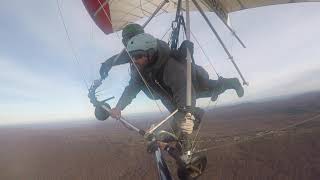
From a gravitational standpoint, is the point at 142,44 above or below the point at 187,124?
above

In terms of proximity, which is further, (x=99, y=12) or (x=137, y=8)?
(x=137, y=8)

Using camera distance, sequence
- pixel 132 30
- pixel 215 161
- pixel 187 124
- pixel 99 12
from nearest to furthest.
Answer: pixel 187 124 < pixel 132 30 < pixel 99 12 < pixel 215 161

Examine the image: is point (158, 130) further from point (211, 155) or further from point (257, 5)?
point (211, 155)

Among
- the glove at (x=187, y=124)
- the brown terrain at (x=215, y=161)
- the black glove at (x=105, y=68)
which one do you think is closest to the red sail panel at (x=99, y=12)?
the black glove at (x=105, y=68)

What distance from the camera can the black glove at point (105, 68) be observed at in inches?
211

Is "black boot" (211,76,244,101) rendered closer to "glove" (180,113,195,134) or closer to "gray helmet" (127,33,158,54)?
"glove" (180,113,195,134)

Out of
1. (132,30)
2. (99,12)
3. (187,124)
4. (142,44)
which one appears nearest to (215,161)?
(99,12)

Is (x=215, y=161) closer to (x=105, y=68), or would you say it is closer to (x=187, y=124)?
(x=105, y=68)

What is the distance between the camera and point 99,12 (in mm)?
8266

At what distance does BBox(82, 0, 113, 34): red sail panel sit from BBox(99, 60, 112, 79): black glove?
1.52 m

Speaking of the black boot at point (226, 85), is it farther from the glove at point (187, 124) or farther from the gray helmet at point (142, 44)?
the gray helmet at point (142, 44)

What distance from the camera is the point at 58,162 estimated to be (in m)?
50.0

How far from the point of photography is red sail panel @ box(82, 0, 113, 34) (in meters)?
7.62

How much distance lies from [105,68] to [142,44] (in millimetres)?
1277
